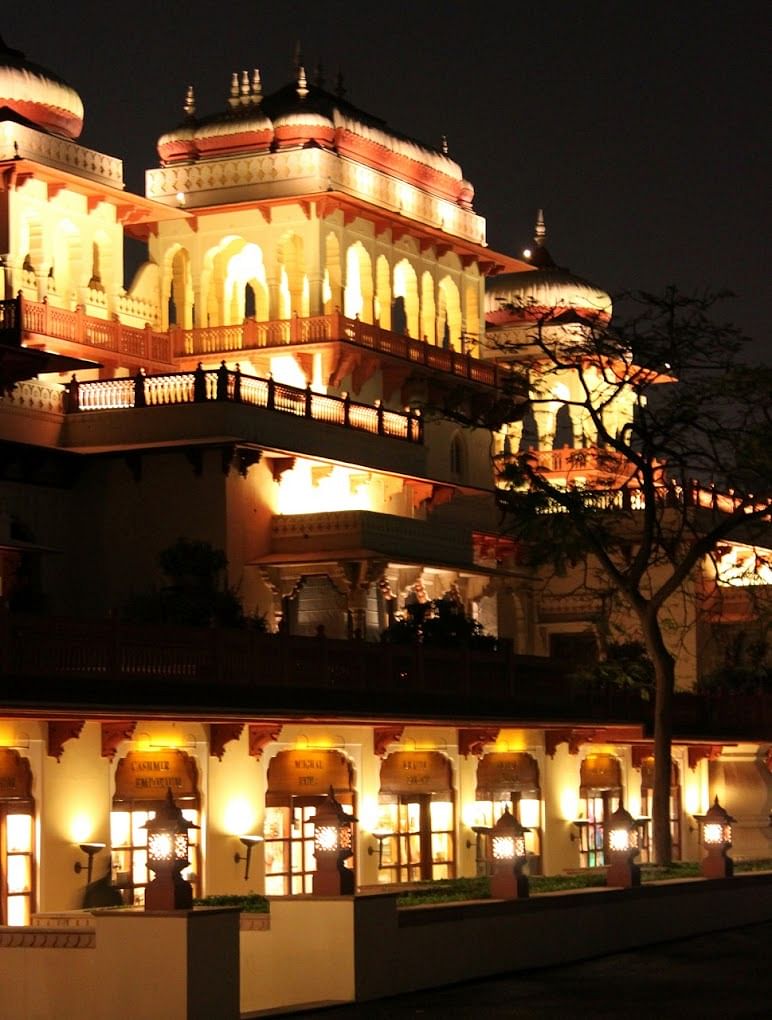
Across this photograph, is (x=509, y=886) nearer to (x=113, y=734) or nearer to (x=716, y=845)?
(x=113, y=734)

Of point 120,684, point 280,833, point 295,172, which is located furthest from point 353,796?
point 295,172

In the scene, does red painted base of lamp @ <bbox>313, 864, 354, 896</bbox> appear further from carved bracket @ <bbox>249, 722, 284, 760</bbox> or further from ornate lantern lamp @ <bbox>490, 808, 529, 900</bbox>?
carved bracket @ <bbox>249, 722, 284, 760</bbox>

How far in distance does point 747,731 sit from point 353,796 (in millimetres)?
12869

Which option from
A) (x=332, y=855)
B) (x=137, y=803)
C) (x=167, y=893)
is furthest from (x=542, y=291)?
(x=167, y=893)

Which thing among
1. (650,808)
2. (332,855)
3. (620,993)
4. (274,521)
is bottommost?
(620,993)

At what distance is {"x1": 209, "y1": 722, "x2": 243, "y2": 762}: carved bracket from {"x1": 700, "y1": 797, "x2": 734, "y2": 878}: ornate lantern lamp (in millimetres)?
7052

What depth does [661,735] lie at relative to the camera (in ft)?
107

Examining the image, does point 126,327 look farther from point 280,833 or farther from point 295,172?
point 280,833

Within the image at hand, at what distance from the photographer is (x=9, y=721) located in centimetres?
2423

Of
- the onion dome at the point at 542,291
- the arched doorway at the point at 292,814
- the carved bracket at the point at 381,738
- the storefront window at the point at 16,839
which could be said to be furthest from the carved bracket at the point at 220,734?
the onion dome at the point at 542,291

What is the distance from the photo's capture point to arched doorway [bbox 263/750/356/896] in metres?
29.2

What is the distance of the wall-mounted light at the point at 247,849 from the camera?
28.2 meters

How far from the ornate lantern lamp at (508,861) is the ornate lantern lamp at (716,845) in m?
6.06

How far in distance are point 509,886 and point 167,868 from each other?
673cm
